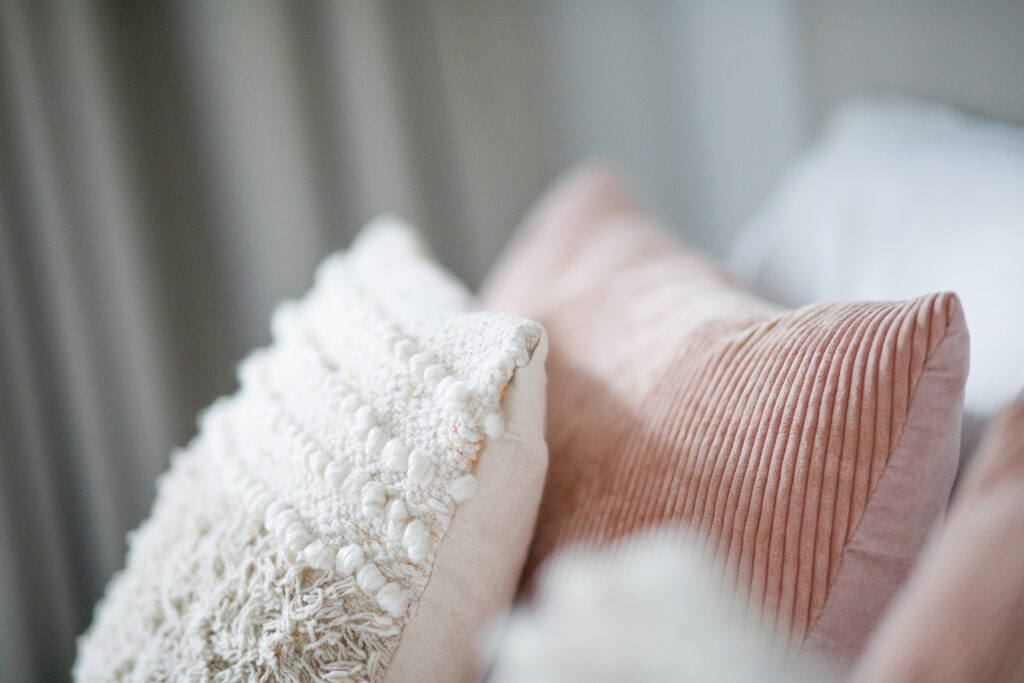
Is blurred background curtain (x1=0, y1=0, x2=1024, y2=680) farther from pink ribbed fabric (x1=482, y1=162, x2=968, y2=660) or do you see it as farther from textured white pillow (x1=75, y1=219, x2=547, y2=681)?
textured white pillow (x1=75, y1=219, x2=547, y2=681)

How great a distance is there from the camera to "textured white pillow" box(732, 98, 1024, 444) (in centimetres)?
49

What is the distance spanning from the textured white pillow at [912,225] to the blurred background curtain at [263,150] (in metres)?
0.12

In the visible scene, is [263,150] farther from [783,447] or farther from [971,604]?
[971,604]

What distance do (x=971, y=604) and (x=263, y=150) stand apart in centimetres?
129

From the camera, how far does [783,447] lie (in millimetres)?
402

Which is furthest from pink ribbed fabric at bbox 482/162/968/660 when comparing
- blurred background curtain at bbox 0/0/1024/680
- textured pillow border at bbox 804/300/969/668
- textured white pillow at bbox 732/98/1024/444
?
blurred background curtain at bbox 0/0/1024/680

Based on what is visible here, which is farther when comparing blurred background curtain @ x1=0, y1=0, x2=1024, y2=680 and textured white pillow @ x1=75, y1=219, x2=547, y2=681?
blurred background curtain @ x1=0, y1=0, x2=1024, y2=680

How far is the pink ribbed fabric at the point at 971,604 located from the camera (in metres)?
0.26

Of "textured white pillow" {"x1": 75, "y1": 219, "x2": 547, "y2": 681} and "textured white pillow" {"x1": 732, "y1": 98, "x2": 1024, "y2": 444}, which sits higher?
"textured white pillow" {"x1": 732, "y1": 98, "x2": 1024, "y2": 444}

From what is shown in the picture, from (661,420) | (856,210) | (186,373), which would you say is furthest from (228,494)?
(186,373)

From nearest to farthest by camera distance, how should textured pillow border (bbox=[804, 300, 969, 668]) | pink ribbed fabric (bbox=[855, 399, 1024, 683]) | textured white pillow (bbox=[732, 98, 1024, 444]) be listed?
1. pink ribbed fabric (bbox=[855, 399, 1024, 683])
2. textured pillow border (bbox=[804, 300, 969, 668])
3. textured white pillow (bbox=[732, 98, 1024, 444])

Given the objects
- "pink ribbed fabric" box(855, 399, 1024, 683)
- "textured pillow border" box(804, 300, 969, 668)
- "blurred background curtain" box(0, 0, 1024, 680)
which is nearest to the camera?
"pink ribbed fabric" box(855, 399, 1024, 683)

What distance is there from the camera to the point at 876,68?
987mm

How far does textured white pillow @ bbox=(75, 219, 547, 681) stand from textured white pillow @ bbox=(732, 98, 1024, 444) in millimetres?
321
